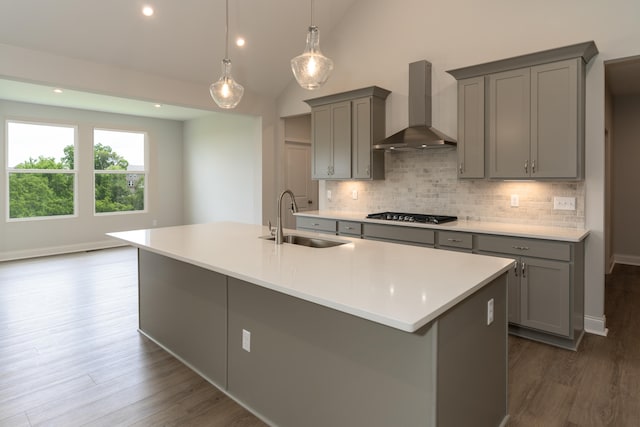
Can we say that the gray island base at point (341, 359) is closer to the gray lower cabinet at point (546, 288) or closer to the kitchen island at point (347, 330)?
the kitchen island at point (347, 330)

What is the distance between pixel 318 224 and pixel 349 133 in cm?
117

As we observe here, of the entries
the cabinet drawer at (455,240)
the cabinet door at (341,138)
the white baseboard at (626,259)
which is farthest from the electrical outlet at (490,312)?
the white baseboard at (626,259)

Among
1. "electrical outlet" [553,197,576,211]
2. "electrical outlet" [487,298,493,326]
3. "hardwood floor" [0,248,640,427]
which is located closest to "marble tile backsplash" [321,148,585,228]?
"electrical outlet" [553,197,576,211]

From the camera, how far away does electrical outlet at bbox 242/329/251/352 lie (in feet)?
7.36

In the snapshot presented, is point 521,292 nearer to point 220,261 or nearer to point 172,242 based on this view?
point 220,261

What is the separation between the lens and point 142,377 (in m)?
2.64

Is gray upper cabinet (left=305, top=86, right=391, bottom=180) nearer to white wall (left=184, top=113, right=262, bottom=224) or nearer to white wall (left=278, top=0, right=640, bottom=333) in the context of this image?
white wall (left=278, top=0, right=640, bottom=333)

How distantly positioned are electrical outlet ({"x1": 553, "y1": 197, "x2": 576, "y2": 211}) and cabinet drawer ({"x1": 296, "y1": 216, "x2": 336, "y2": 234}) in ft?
7.46

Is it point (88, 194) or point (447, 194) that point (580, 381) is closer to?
point (447, 194)

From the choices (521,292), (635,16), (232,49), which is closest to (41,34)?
(232,49)

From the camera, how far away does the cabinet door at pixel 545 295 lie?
3.00 m

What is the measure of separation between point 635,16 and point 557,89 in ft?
2.68

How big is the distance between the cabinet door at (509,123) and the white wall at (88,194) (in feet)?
23.2

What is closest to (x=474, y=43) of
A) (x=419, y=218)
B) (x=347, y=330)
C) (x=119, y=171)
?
(x=419, y=218)
